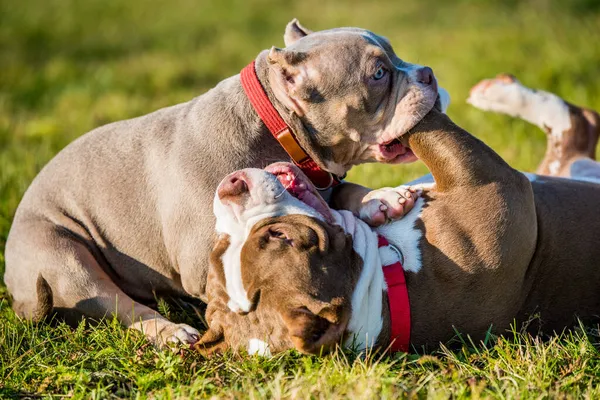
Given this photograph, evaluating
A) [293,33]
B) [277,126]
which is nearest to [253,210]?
[277,126]

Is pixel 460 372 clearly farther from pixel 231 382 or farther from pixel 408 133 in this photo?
pixel 408 133

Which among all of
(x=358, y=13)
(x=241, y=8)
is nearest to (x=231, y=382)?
(x=358, y=13)

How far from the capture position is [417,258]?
412 centimetres

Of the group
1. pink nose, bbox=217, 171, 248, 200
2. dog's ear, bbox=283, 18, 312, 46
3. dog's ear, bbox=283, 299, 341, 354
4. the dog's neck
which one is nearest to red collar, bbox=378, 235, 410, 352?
the dog's neck

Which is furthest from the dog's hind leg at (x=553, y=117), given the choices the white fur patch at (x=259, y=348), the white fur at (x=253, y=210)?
the white fur patch at (x=259, y=348)

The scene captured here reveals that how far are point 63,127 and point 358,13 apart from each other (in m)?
7.16

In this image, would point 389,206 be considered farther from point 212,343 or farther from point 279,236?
point 212,343

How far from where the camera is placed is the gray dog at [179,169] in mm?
4410

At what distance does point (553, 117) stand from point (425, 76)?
66.4 inches

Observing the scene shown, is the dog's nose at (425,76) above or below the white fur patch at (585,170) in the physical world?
above

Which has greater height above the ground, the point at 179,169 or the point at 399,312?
the point at 179,169

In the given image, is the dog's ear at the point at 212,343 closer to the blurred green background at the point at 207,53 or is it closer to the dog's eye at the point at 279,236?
the dog's eye at the point at 279,236

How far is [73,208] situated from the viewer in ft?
16.3

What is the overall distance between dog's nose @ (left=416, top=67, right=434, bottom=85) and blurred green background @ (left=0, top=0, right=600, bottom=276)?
5.57 ft
